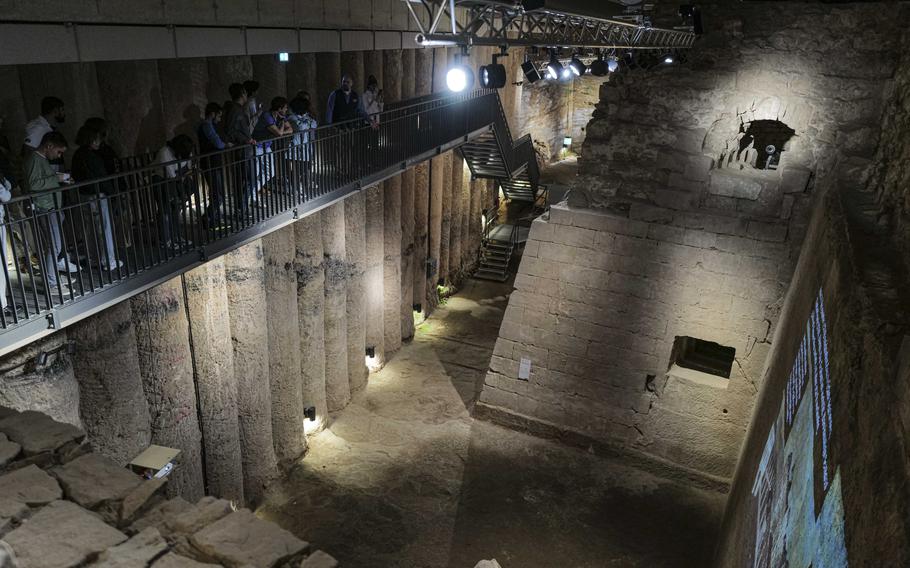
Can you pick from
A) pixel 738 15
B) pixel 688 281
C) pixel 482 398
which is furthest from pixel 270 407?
pixel 738 15

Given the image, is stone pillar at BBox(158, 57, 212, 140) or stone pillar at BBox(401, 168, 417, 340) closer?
stone pillar at BBox(158, 57, 212, 140)

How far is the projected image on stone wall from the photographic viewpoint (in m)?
2.95

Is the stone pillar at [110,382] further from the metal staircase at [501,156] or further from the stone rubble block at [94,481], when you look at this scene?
the metal staircase at [501,156]

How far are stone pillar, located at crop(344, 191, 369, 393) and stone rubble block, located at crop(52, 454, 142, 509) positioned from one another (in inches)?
273

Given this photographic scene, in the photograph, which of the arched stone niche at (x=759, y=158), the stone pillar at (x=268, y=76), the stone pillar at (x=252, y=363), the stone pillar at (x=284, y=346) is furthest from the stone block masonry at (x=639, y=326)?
the stone pillar at (x=268, y=76)

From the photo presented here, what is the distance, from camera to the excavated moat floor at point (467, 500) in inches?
322

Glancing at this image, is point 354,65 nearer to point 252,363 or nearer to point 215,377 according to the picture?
point 252,363

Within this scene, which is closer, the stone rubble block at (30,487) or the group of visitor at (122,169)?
the stone rubble block at (30,487)

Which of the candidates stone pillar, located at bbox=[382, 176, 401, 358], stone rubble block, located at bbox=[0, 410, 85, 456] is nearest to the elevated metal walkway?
stone rubble block, located at bbox=[0, 410, 85, 456]

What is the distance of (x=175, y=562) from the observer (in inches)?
143

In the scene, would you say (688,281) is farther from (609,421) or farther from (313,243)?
(313,243)

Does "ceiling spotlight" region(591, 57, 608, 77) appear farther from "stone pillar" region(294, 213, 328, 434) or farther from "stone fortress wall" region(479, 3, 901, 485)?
"stone pillar" region(294, 213, 328, 434)

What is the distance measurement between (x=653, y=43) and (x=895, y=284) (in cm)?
776

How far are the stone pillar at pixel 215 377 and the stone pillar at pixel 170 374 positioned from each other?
9.7 inches
